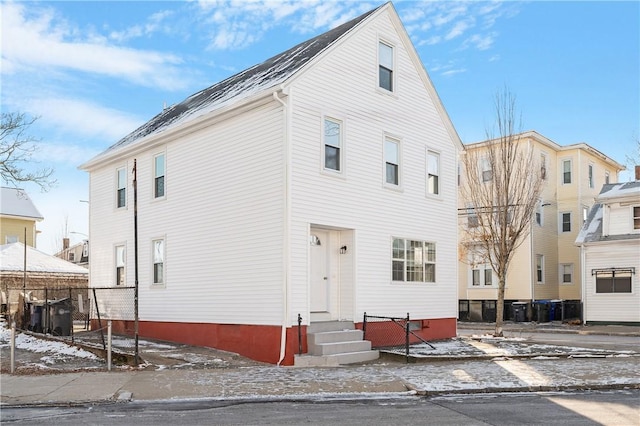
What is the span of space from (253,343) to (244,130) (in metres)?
5.43

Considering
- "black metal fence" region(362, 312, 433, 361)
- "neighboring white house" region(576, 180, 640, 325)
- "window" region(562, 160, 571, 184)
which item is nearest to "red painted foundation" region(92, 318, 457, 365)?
"black metal fence" region(362, 312, 433, 361)

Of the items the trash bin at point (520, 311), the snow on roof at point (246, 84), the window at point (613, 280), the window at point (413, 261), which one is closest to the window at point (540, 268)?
the trash bin at point (520, 311)

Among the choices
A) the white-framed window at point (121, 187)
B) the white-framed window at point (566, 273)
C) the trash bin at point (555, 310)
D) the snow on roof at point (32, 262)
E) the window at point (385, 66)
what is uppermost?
the window at point (385, 66)

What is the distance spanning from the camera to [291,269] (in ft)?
48.2

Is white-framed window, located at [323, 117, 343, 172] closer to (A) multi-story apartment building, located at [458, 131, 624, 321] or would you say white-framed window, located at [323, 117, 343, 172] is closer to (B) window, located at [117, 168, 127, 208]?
(B) window, located at [117, 168, 127, 208]

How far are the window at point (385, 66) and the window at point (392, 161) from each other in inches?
66.4

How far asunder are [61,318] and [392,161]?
10.9 metres

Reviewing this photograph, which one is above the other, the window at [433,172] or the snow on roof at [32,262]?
the window at [433,172]

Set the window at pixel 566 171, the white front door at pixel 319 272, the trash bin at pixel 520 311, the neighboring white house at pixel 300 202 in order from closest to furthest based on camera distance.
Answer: the neighboring white house at pixel 300 202, the white front door at pixel 319 272, the trash bin at pixel 520 311, the window at pixel 566 171

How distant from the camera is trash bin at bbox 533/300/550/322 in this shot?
32.2 metres

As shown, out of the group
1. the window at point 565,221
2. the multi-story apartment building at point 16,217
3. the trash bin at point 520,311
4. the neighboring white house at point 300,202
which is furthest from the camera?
the multi-story apartment building at point 16,217

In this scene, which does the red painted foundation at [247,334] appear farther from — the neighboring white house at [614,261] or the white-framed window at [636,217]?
the white-framed window at [636,217]

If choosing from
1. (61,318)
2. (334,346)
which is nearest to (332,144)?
(334,346)

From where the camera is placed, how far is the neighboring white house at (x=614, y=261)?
2877cm
